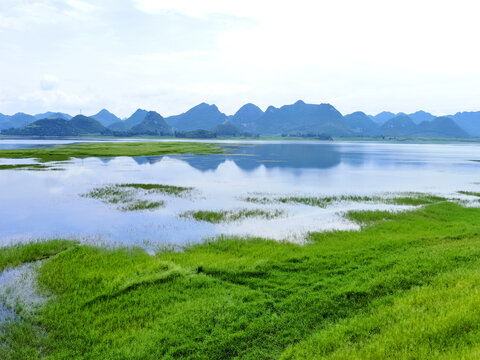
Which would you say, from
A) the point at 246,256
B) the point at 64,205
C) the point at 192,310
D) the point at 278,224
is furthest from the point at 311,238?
the point at 64,205

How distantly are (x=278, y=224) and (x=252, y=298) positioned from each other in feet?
46.4

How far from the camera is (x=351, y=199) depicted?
38.8m

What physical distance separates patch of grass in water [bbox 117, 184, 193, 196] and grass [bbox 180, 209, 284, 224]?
11001 mm

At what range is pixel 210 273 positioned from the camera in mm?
16391

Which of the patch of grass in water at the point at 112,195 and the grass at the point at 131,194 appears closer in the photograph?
the grass at the point at 131,194

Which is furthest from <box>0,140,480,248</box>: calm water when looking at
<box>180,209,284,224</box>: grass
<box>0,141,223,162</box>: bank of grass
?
<box>0,141,223,162</box>: bank of grass

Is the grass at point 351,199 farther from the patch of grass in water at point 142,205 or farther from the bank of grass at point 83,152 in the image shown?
the bank of grass at point 83,152

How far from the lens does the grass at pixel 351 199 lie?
3653 centimetres

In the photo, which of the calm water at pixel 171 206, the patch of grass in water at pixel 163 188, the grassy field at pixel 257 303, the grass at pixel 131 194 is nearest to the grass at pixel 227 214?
the calm water at pixel 171 206

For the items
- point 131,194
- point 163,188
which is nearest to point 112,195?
point 131,194

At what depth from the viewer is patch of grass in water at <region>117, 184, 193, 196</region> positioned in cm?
4171

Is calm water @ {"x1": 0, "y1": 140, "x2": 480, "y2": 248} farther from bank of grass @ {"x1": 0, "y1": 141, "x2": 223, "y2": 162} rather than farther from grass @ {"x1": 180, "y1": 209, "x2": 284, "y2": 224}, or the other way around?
bank of grass @ {"x1": 0, "y1": 141, "x2": 223, "y2": 162}

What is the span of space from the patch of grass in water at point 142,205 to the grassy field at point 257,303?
11499mm

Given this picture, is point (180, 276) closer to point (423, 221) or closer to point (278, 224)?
point (278, 224)
